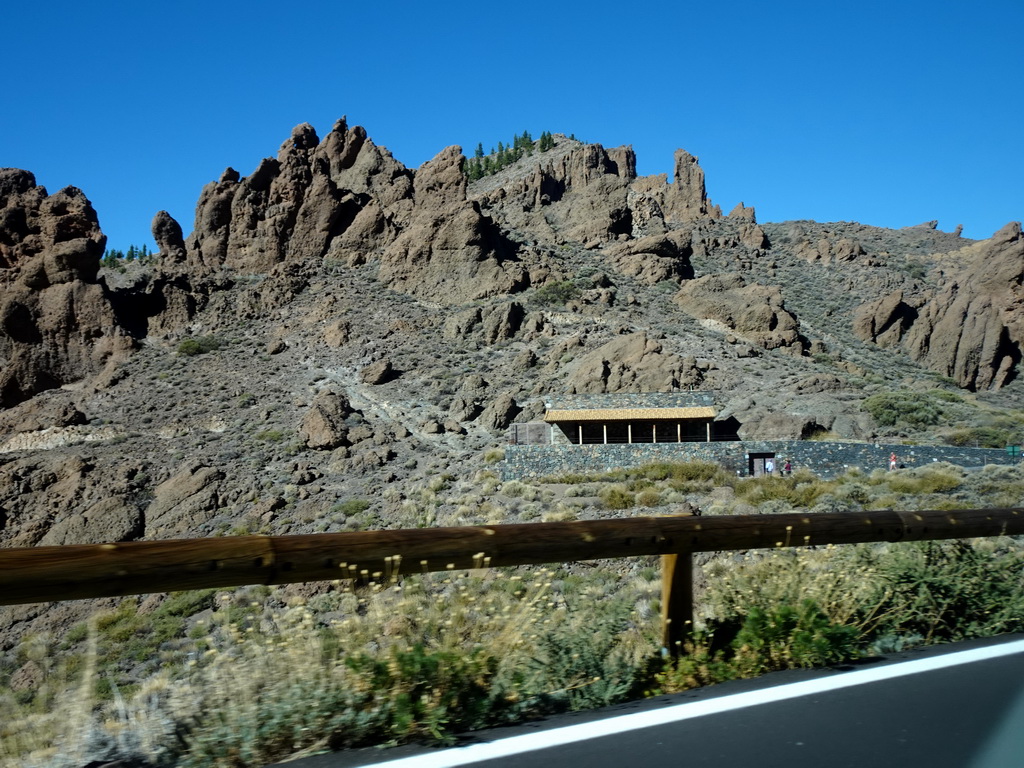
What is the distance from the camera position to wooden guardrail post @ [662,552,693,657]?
4965 millimetres

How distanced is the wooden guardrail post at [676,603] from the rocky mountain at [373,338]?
23.4 meters

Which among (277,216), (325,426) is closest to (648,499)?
(325,426)

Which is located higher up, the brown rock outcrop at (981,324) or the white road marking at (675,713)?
the brown rock outcrop at (981,324)

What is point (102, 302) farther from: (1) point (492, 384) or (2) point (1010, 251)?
(2) point (1010, 251)

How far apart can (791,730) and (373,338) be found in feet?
176

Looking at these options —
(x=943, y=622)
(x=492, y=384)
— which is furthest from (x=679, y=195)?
(x=943, y=622)

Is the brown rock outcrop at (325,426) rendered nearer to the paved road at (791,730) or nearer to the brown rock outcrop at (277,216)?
the brown rock outcrop at (277,216)

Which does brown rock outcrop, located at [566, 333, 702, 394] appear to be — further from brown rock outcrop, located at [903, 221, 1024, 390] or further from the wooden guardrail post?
the wooden guardrail post

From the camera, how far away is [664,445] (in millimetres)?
35219

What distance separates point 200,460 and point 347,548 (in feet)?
121

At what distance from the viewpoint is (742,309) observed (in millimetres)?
59938

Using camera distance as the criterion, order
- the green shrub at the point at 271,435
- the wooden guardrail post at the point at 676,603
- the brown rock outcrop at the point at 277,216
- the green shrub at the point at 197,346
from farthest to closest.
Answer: the brown rock outcrop at the point at 277,216, the green shrub at the point at 197,346, the green shrub at the point at 271,435, the wooden guardrail post at the point at 676,603

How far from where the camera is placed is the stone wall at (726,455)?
3228cm

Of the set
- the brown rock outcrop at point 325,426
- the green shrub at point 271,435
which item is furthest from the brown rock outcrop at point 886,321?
the green shrub at point 271,435
